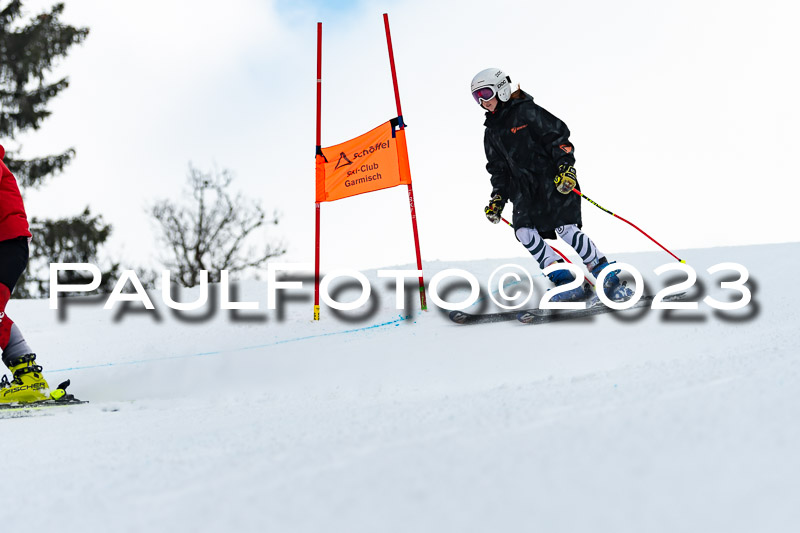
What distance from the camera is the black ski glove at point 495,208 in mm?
4875

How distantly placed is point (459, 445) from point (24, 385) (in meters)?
2.99

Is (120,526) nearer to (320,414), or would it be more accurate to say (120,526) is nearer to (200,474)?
(200,474)

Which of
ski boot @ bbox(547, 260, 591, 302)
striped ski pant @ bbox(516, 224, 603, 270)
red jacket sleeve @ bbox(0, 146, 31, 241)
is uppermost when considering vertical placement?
red jacket sleeve @ bbox(0, 146, 31, 241)

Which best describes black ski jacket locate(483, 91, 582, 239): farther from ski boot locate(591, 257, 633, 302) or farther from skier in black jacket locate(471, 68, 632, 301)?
ski boot locate(591, 257, 633, 302)

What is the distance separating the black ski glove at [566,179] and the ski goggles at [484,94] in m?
0.65

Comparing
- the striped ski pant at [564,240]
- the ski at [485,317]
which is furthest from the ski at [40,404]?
the striped ski pant at [564,240]

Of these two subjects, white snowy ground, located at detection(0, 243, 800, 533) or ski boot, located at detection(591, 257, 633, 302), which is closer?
white snowy ground, located at detection(0, 243, 800, 533)

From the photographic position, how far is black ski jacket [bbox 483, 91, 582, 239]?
4.56 metres

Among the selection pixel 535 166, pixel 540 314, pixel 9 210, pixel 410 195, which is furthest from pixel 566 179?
pixel 9 210

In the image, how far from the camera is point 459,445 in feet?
5.68

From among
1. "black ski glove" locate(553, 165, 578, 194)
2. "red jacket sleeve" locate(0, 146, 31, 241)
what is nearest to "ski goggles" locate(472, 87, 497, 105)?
"black ski glove" locate(553, 165, 578, 194)

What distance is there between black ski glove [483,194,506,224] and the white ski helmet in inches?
26.3

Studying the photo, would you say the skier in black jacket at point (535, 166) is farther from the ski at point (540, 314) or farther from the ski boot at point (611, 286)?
the ski at point (540, 314)

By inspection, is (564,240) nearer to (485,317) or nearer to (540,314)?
(540,314)
